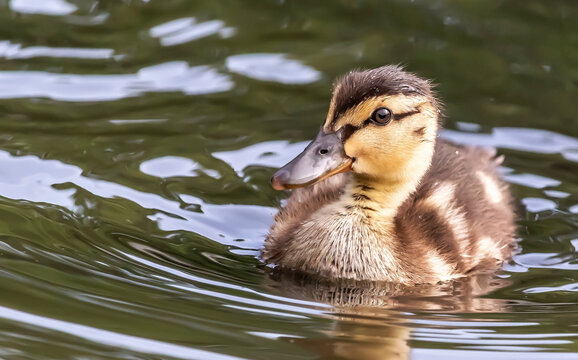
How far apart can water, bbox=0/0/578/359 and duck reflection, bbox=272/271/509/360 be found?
13mm

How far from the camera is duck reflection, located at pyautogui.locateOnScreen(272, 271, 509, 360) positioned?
377cm

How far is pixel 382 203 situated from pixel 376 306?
660 millimetres

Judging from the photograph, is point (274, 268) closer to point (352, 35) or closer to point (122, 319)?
point (122, 319)

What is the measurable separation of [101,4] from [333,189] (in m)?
3.17

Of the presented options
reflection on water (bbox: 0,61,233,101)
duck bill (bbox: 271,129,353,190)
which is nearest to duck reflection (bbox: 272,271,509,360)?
duck bill (bbox: 271,129,353,190)

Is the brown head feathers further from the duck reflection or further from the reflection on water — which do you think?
the reflection on water

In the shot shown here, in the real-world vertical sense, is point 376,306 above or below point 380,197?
below

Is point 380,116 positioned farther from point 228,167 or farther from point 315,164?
point 228,167

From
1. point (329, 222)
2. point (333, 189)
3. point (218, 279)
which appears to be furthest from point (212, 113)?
point (218, 279)

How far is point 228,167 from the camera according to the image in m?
5.96

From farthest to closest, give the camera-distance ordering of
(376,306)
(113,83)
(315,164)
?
(113,83), (315,164), (376,306)

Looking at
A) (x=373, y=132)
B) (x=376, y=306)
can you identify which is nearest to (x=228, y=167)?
(x=373, y=132)

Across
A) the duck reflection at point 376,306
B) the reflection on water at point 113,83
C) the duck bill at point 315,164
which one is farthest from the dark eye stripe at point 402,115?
the reflection on water at point 113,83

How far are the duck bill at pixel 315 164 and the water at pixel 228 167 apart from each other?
46cm
